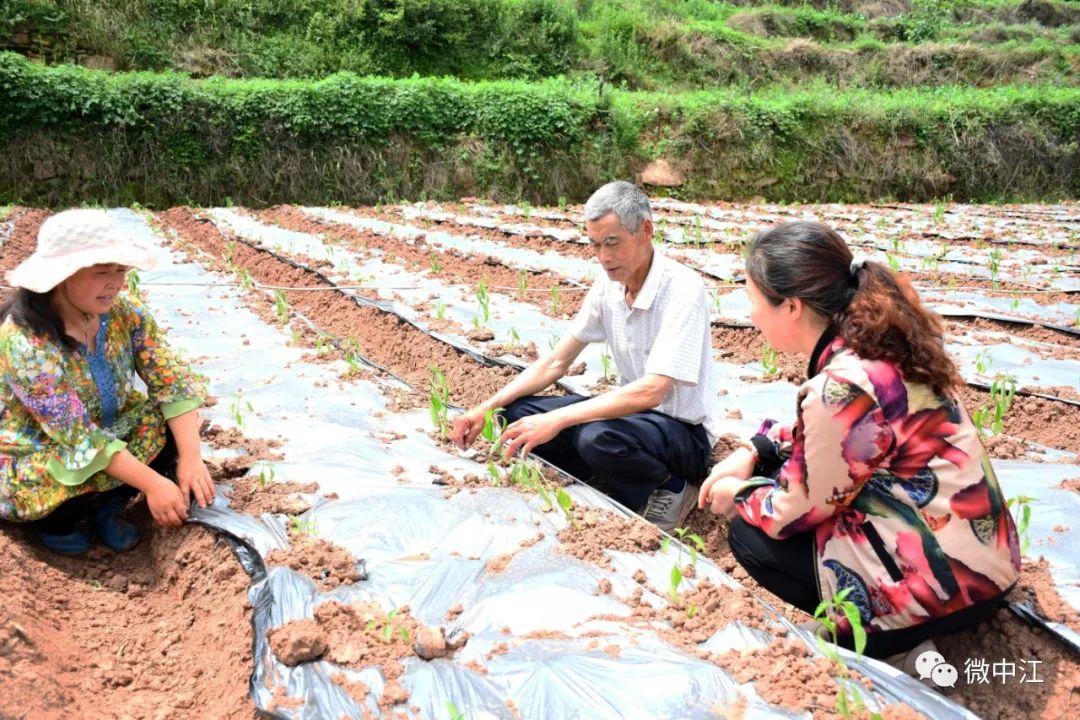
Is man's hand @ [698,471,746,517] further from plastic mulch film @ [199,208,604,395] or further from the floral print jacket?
plastic mulch film @ [199,208,604,395]

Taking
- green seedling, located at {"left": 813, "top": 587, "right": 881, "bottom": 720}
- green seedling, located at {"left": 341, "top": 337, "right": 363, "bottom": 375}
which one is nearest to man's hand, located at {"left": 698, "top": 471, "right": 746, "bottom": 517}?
green seedling, located at {"left": 813, "top": 587, "right": 881, "bottom": 720}

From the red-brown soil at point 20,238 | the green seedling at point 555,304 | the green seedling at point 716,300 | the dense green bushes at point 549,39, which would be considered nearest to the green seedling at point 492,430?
the green seedling at point 555,304

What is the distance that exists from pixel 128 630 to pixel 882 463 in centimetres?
196

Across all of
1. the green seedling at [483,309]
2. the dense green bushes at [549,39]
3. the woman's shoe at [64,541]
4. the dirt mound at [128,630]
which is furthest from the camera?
the dense green bushes at [549,39]

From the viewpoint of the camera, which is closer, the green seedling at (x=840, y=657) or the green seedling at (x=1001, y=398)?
the green seedling at (x=840, y=657)

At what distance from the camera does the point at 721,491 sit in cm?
221

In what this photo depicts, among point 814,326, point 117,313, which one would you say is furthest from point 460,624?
point 117,313

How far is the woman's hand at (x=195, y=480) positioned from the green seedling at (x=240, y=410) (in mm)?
604

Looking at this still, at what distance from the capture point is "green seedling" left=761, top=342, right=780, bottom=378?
13.3 ft

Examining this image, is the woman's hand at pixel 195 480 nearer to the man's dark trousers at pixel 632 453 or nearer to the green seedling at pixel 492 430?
the green seedling at pixel 492 430

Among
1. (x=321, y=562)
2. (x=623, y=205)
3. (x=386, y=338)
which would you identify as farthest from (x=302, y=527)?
(x=386, y=338)

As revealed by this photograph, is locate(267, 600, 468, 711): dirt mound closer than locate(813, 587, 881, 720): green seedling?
No

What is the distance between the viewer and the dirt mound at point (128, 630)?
5.94ft

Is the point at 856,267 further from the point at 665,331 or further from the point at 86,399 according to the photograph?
the point at 86,399
